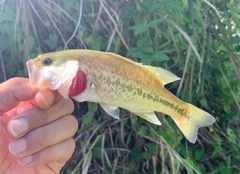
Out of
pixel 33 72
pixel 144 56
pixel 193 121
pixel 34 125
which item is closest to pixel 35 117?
pixel 34 125

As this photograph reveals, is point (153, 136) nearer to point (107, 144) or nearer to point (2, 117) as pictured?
point (107, 144)

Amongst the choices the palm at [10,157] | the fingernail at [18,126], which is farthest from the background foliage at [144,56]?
the fingernail at [18,126]

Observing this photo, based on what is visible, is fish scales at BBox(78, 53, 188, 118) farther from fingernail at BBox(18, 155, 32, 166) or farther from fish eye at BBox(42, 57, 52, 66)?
fingernail at BBox(18, 155, 32, 166)

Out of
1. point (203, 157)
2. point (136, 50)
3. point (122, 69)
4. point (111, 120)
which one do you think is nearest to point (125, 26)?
point (136, 50)

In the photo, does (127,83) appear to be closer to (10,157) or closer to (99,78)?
(99,78)

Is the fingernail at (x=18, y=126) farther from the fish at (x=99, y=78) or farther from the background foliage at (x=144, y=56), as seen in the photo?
the background foliage at (x=144, y=56)
